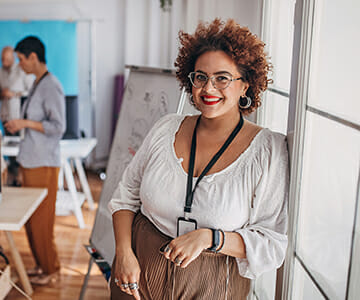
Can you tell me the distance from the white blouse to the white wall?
3688 millimetres

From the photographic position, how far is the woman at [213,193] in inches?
44.6

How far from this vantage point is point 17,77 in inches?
189

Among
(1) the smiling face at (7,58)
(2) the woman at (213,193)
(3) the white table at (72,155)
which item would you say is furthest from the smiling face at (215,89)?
(1) the smiling face at (7,58)

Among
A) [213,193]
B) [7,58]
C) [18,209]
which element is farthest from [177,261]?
[7,58]

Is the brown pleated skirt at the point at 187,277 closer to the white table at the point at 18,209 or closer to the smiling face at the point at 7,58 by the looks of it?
the white table at the point at 18,209

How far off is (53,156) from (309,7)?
201cm

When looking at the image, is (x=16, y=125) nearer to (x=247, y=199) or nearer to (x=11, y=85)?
(x=247, y=199)

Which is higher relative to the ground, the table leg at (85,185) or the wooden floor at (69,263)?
the table leg at (85,185)

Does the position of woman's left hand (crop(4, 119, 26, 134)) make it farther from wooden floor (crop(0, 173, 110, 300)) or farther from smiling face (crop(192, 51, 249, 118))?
smiling face (crop(192, 51, 249, 118))

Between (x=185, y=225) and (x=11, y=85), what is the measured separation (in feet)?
13.9

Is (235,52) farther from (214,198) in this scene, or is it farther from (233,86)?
(214,198)

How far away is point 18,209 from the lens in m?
2.19

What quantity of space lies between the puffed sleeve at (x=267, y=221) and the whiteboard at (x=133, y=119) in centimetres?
88

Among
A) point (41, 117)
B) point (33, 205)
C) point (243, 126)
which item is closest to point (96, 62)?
point (41, 117)
